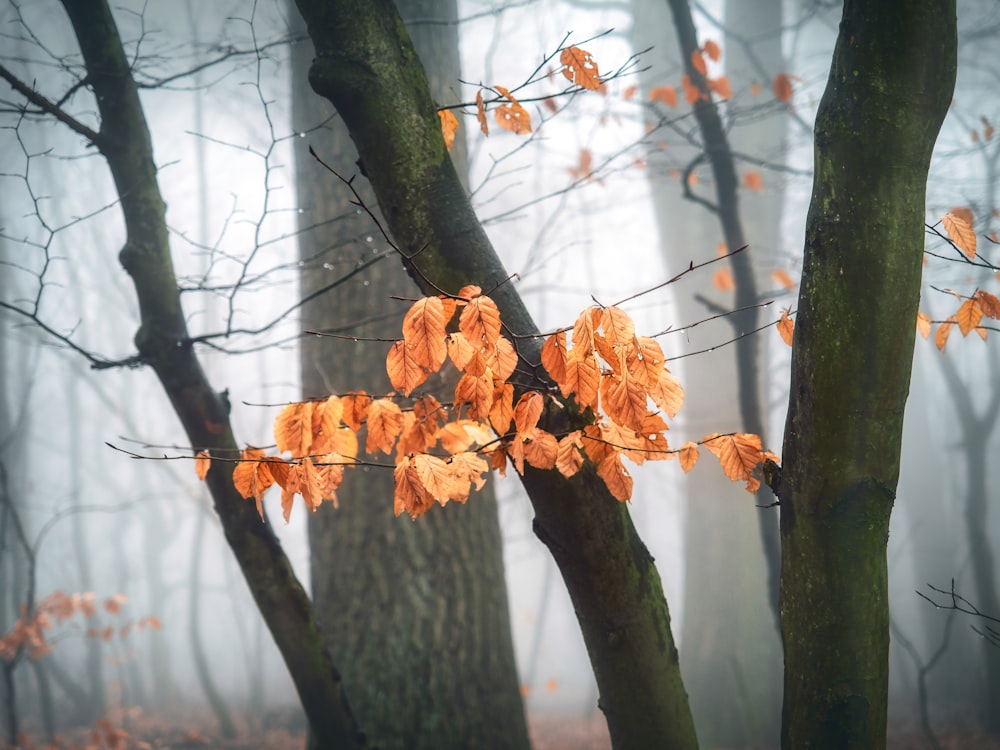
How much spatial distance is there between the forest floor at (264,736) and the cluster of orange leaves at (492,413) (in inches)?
195

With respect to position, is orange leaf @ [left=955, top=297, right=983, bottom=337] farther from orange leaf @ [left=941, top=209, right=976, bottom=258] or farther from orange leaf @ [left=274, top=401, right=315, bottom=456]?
orange leaf @ [left=274, top=401, right=315, bottom=456]

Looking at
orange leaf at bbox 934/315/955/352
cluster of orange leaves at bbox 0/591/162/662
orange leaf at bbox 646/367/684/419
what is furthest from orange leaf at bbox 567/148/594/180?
cluster of orange leaves at bbox 0/591/162/662

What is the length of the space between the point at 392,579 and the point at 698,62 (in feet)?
12.1

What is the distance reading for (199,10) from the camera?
10633 mm

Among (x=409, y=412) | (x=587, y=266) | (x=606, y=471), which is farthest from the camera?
(x=587, y=266)

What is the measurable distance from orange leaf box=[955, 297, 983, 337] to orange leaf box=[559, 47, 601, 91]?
1.54 m

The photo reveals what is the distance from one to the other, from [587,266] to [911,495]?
823 centimetres

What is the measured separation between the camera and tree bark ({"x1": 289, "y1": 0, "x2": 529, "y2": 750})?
317 centimetres

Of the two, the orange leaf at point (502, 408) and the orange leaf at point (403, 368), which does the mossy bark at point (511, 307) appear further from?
the orange leaf at point (403, 368)

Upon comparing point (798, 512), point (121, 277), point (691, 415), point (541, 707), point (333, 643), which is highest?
point (121, 277)

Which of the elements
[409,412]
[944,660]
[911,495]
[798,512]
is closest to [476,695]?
[409,412]

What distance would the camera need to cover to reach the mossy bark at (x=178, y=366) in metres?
2.26

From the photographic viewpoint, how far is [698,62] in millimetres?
3971

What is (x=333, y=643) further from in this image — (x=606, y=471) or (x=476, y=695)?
(x=606, y=471)
